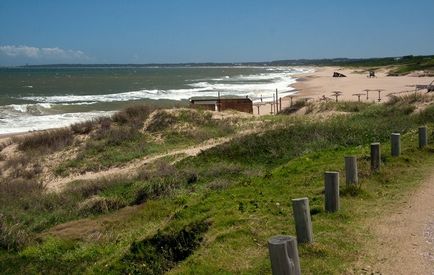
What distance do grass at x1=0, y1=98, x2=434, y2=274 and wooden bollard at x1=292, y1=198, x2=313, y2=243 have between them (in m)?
0.13

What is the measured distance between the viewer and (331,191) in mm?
8461

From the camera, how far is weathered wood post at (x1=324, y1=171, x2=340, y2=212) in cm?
840

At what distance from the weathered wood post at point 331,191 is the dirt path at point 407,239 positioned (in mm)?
727

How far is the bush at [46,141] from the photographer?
2214 cm

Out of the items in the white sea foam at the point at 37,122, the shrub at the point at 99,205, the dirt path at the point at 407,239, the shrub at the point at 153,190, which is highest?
the dirt path at the point at 407,239

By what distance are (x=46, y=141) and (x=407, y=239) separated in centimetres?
1857

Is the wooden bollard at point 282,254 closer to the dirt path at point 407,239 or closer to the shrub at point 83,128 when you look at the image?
the dirt path at point 407,239

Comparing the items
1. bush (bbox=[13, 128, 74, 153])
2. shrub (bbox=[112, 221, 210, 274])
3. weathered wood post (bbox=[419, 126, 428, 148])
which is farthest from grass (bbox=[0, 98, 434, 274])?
bush (bbox=[13, 128, 74, 153])

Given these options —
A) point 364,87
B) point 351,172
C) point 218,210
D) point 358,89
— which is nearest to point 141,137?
point 218,210

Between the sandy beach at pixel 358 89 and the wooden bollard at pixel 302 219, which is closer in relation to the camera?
the wooden bollard at pixel 302 219

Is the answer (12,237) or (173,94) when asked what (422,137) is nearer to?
(12,237)

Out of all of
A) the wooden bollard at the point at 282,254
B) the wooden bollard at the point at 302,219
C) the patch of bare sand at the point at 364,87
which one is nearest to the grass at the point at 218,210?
the wooden bollard at the point at 302,219

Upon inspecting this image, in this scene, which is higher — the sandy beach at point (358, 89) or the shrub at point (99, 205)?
the sandy beach at point (358, 89)

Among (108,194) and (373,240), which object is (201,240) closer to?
(373,240)
